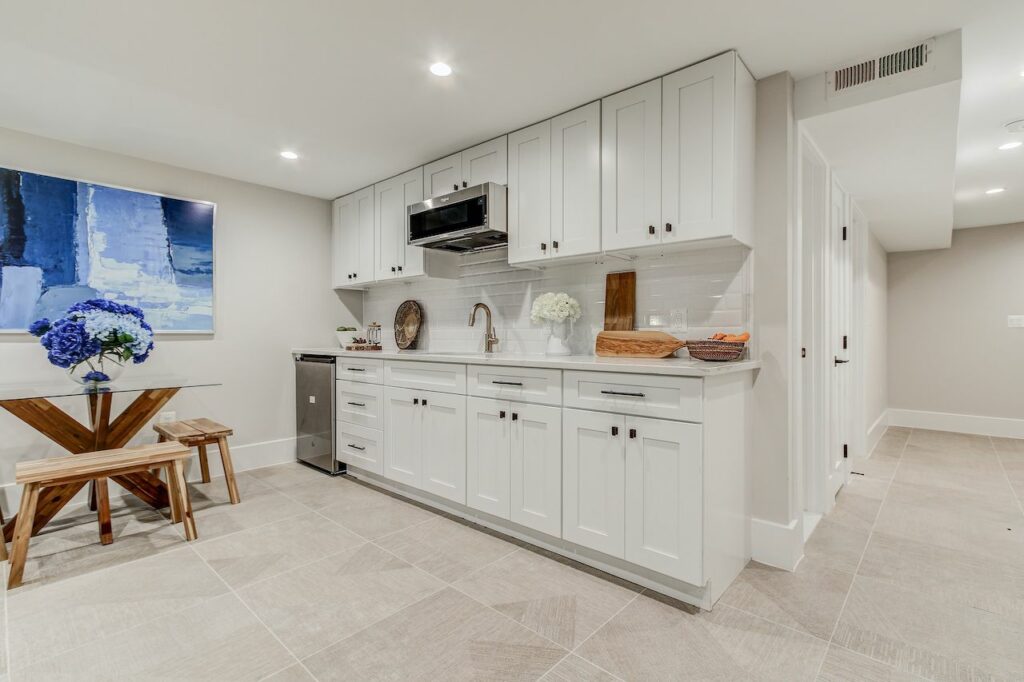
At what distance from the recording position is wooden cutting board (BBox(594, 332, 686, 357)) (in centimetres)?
242

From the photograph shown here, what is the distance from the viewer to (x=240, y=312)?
3.98 m

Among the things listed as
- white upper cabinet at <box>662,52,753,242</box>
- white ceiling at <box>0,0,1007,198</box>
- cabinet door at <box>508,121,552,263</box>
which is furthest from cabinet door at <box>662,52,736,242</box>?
cabinet door at <box>508,121,552,263</box>

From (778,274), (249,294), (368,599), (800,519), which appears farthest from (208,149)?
(800,519)

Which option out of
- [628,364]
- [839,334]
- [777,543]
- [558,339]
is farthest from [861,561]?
[558,339]

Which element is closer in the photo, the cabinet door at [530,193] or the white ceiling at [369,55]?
the white ceiling at [369,55]

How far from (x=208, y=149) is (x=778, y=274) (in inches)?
142

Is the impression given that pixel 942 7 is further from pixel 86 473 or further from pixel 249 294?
pixel 249 294

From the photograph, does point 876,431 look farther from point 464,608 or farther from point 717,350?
point 464,608

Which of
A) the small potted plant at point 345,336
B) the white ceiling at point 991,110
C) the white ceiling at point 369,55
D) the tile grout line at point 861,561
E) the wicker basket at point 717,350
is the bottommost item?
the tile grout line at point 861,561

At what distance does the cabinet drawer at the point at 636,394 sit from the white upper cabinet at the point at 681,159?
2.48 feet

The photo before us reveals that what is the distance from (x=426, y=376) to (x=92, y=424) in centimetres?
194

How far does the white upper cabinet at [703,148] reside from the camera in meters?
2.21

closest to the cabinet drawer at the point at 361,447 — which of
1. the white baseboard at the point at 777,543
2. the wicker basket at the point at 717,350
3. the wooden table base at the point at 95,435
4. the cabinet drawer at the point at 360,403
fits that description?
the cabinet drawer at the point at 360,403

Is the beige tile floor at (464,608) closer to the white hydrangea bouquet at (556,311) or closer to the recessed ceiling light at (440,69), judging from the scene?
the white hydrangea bouquet at (556,311)
